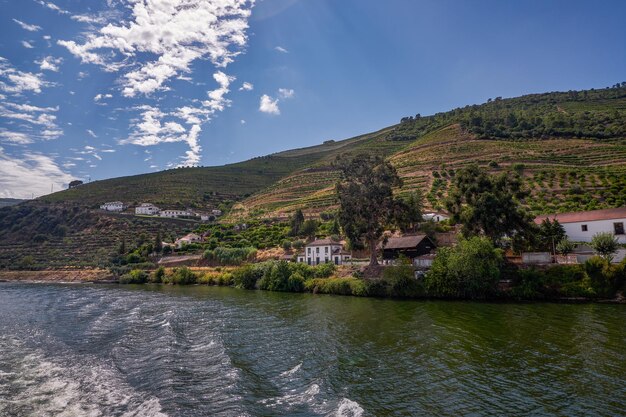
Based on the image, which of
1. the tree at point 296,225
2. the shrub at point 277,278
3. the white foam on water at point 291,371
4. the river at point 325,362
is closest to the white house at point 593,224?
the river at point 325,362

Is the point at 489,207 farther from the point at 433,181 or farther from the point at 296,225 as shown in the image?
the point at 433,181

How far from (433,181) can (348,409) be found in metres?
85.1

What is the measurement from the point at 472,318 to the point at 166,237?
93.3m

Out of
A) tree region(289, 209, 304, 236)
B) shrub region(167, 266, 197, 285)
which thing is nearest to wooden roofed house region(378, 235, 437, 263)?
tree region(289, 209, 304, 236)

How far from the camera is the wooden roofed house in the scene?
52.4 meters

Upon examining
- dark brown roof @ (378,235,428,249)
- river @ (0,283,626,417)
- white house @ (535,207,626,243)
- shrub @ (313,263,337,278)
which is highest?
white house @ (535,207,626,243)

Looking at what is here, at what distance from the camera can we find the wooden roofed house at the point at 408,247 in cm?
5238

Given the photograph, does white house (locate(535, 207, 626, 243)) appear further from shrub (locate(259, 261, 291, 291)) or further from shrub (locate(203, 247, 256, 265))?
shrub (locate(203, 247, 256, 265))

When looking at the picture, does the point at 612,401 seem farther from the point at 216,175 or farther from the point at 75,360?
the point at 216,175

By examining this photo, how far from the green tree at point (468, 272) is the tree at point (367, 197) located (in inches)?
405

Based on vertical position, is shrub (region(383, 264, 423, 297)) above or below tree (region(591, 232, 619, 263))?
below

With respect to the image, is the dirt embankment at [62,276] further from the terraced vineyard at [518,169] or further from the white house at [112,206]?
the terraced vineyard at [518,169]

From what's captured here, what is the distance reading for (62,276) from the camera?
3219 inches

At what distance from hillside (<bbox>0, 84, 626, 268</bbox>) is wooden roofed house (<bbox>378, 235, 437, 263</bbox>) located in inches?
950
